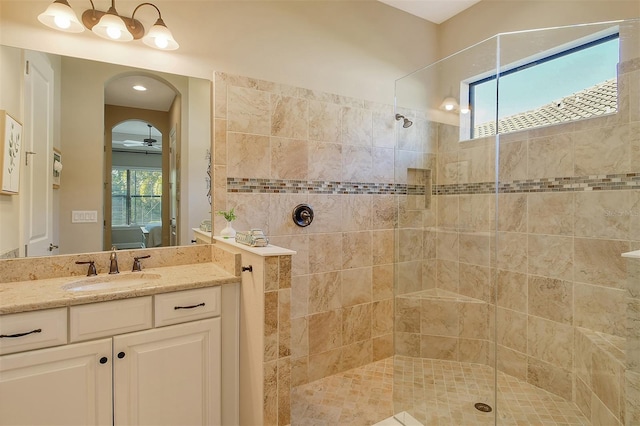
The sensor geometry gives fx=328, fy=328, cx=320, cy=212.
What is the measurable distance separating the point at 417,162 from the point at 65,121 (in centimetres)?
247

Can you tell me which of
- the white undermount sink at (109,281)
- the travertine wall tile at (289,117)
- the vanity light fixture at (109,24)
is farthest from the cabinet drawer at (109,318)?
the vanity light fixture at (109,24)

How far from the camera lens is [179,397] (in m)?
1.68

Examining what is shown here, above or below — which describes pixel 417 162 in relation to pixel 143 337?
above

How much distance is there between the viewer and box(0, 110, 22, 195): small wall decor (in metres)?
1.63

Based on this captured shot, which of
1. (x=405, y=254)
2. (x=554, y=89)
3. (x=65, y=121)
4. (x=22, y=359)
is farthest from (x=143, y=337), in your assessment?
(x=554, y=89)

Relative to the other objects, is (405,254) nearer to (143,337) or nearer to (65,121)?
(143,337)

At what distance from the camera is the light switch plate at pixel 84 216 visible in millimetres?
1884

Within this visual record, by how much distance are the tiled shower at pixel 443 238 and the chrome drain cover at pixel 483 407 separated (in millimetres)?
52

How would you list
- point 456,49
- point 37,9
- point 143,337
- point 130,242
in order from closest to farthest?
point 143,337 → point 37,9 → point 130,242 → point 456,49

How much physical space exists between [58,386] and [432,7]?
12.1 ft

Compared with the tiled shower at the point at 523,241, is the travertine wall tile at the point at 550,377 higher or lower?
lower

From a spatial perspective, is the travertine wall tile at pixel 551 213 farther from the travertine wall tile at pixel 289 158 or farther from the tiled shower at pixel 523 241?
the travertine wall tile at pixel 289 158

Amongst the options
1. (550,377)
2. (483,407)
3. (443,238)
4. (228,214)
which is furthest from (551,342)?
(228,214)

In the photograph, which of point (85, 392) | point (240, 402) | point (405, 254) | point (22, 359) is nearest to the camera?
point (22, 359)
